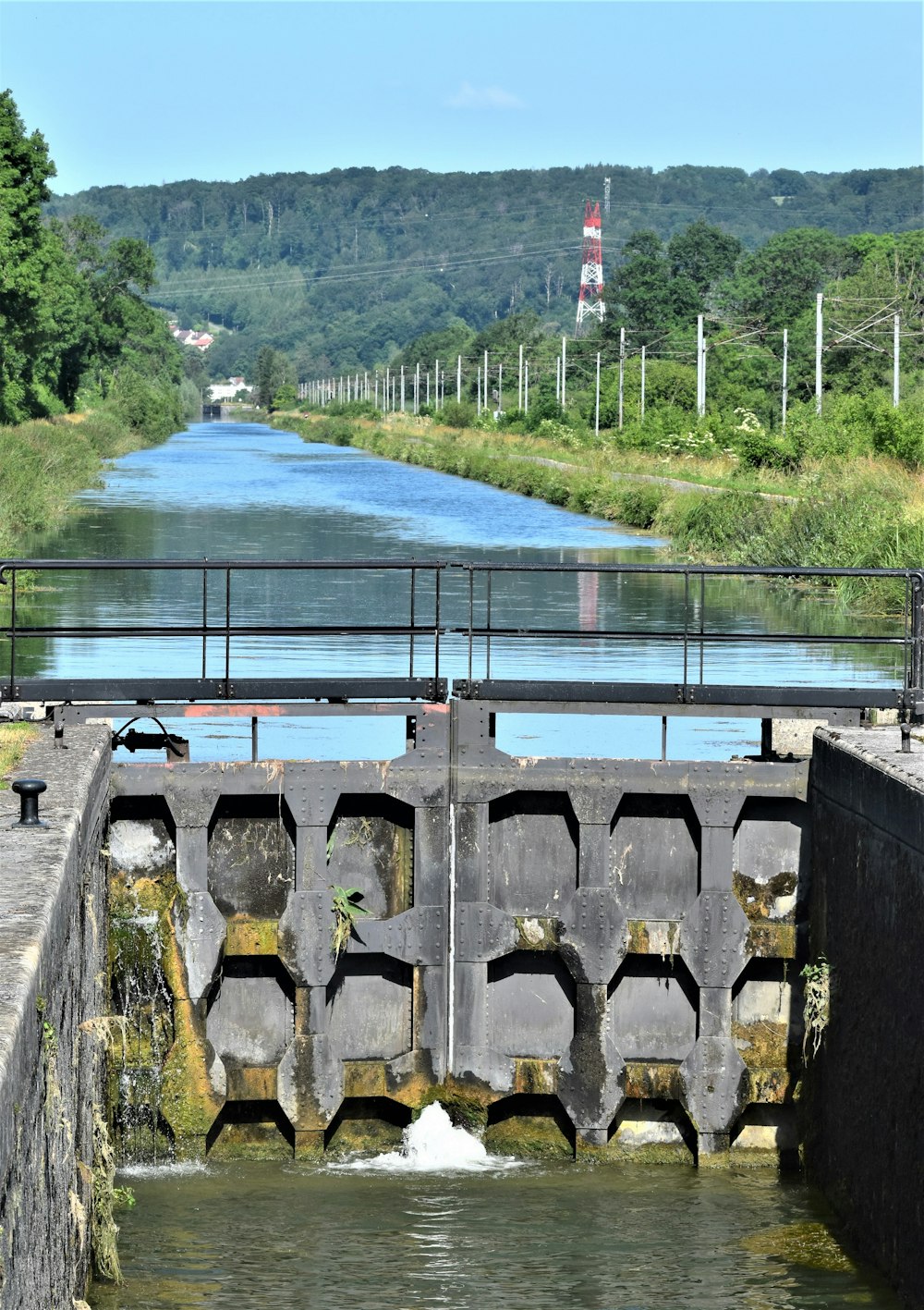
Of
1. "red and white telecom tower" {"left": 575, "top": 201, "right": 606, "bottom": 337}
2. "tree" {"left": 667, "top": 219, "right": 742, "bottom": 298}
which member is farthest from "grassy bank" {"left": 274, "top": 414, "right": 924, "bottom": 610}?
"red and white telecom tower" {"left": 575, "top": 201, "right": 606, "bottom": 337}

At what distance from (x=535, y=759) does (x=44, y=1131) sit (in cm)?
551

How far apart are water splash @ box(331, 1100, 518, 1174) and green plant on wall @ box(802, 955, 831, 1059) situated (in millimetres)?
1841

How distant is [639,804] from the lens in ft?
38.4

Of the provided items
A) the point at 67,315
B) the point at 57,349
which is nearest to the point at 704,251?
the point at 57,349

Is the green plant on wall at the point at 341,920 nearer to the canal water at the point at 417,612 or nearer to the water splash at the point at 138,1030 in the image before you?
the water splash at the point at 138,1030

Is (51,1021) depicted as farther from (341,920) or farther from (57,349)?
(57,349)

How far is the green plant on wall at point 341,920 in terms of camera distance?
1138 centimetres

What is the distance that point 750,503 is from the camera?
34.8 metres

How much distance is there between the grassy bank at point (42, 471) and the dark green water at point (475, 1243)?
21.3 meters

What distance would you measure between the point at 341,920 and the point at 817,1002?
268 cm

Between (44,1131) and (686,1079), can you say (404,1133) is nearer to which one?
(686,1079)

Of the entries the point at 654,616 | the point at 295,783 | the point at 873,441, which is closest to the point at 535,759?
the point at 295,783

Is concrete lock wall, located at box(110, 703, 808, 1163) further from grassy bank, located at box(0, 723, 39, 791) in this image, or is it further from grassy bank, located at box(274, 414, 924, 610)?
grassy bank, located at box(274, 414, 924, 610)

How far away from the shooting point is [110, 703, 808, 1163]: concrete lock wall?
447 inches
